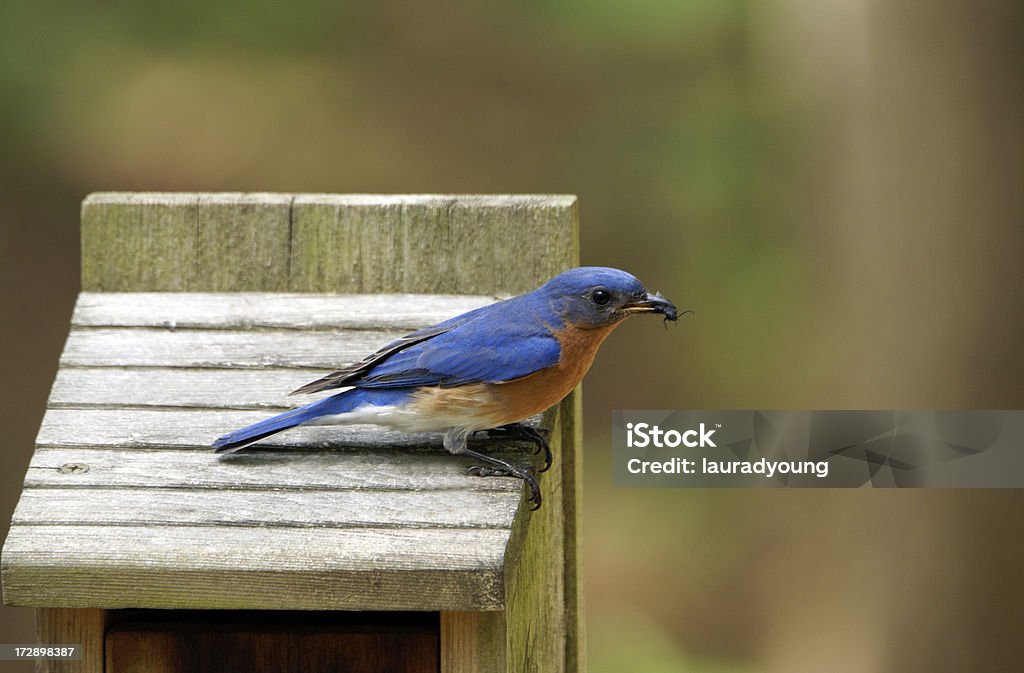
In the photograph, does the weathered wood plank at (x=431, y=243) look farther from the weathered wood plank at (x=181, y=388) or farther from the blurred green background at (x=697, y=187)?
the blurred green background at (x=697, y=187)

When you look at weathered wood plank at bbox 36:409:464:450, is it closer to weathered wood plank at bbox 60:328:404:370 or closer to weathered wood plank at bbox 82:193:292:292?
weathered wood plank at bbox 60:328:404:370

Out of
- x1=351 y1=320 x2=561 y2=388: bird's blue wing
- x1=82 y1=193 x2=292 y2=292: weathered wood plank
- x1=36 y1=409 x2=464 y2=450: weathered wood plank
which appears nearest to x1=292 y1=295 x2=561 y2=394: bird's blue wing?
x1=351 y1=320 x2=561 y2=388: bird's blue wing

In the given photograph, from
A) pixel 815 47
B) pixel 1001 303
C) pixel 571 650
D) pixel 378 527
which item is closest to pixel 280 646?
pixel 378 527

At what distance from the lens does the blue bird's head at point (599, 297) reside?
8.98ft

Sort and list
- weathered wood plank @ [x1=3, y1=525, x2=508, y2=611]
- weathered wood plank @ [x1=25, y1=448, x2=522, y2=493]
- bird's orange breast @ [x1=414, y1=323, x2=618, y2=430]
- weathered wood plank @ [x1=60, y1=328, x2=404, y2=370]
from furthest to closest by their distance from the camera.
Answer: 1. weathered wood plank @ [x1=60, y1=328, x2=404, y2=370]
2. bird's orange breast @ [x1=414, y1=323, x2=618, y2=430]
3. weathered wood plank @ [x1=25, y1=448, x2=522, y2=493]
4. weathered wood plank @ [x1=3, y1=525, x2=508, y2=611]

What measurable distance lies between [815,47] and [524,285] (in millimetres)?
4350

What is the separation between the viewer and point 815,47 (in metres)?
6.99

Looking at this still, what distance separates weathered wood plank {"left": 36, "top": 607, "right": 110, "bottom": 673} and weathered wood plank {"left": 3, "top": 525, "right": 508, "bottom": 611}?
165 millimetres

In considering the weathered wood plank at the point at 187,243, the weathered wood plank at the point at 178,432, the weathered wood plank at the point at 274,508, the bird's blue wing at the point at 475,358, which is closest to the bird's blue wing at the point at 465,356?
the bird's blue wing at the point at 475,358

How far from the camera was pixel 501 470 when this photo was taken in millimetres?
2588

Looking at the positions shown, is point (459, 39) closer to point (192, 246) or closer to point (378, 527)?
point (192, 246)

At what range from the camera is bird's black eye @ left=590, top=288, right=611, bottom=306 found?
8.98ft

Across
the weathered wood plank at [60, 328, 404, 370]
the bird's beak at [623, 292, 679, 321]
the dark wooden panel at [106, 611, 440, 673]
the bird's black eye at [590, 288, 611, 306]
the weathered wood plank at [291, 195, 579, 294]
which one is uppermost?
the weathered wood plank at [291, 195, 579, 294]

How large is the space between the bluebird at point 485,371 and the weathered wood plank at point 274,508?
14 cm
